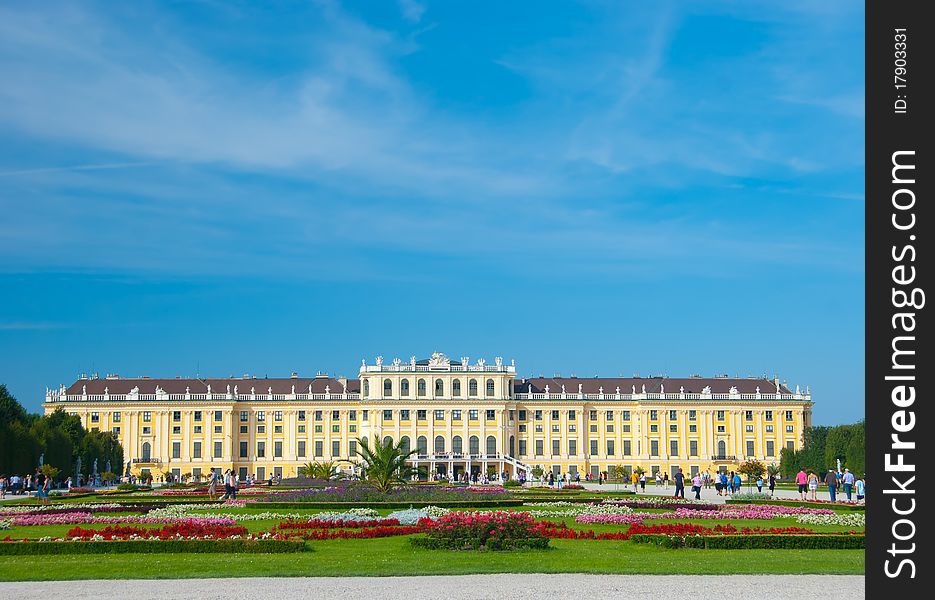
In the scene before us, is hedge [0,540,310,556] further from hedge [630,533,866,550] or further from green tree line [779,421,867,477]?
green tree line [779,421,867,477]

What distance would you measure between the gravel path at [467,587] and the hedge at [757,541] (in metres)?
3.73

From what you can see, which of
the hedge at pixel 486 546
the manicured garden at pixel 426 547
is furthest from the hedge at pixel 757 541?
the hedge at pixel 486 546

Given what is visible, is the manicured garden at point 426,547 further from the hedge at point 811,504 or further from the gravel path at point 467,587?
the hedge at point 811,504

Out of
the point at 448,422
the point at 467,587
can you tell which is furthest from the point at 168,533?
the point at 448,422

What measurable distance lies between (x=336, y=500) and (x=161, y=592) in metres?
22.0

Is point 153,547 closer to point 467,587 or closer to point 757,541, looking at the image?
point 467,587

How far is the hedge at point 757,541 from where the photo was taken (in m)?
18.8
